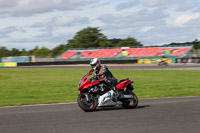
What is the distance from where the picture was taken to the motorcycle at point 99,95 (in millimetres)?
8312

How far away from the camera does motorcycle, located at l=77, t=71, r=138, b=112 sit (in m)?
8.31

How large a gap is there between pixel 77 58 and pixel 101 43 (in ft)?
106

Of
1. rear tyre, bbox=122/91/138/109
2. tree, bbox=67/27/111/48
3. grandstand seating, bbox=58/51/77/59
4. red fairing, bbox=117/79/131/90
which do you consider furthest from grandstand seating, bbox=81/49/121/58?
red fairing, bbox=117/79/131/90

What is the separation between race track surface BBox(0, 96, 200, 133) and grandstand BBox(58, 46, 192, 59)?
47622 mm

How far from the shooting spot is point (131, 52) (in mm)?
60906

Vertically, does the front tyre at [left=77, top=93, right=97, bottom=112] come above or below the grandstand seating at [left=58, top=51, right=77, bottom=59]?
below

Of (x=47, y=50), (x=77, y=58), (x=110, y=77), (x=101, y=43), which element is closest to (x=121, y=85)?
(x=110, y=77)

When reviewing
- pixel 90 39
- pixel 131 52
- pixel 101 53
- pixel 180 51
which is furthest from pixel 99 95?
pixel 90 39

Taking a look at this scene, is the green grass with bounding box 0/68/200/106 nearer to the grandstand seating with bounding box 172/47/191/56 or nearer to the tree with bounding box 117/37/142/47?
the grandstand seating with bounding box 172/47/191/56

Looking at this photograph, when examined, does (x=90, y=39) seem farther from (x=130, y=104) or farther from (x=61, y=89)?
(x=130, y=104)

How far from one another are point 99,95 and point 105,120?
150 centimetres

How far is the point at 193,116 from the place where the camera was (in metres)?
7.63

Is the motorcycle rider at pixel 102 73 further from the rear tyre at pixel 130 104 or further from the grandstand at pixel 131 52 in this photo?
the grandstand at pixel 131 52

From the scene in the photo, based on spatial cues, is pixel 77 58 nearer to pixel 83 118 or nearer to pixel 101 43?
pixel 101 43
